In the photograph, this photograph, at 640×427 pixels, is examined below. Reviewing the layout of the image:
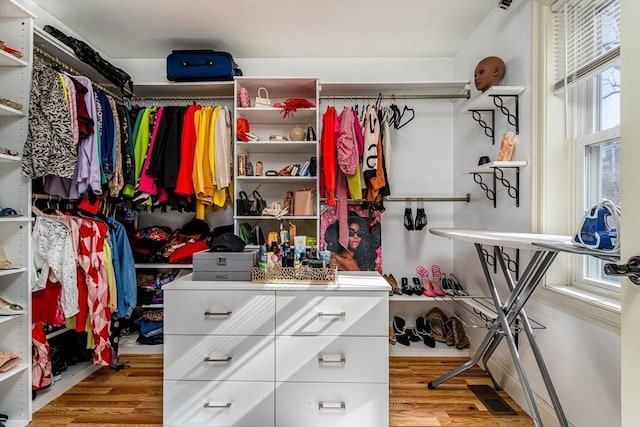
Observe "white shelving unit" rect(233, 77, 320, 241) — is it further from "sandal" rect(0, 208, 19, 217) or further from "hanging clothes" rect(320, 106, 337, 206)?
"sandal" rect(0, 208, 19, 217)

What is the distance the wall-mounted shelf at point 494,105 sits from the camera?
1866mm

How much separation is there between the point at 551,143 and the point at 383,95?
1.42 m

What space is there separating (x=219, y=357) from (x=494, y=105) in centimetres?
226

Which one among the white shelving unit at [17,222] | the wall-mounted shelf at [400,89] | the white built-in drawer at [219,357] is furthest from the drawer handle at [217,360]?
the wall-mounted shelf at [400,89]

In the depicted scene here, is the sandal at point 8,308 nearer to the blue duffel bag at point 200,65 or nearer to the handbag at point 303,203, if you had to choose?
the handbag at point 303,203

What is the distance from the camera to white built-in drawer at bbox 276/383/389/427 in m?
1.55

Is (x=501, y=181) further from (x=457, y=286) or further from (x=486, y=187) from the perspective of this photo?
(x=457, y=286)

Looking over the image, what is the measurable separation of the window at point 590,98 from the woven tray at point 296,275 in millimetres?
1239

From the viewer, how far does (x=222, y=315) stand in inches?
62.2

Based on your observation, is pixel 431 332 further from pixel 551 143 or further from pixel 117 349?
pixel 117 349

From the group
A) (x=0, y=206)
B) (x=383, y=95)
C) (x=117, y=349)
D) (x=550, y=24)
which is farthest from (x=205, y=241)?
(x=550, y=24)

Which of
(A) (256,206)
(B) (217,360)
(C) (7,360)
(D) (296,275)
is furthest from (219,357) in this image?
(A) (256,206)

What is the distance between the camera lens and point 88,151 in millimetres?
1964

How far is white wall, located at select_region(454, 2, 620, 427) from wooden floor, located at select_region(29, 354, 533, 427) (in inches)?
10.9
